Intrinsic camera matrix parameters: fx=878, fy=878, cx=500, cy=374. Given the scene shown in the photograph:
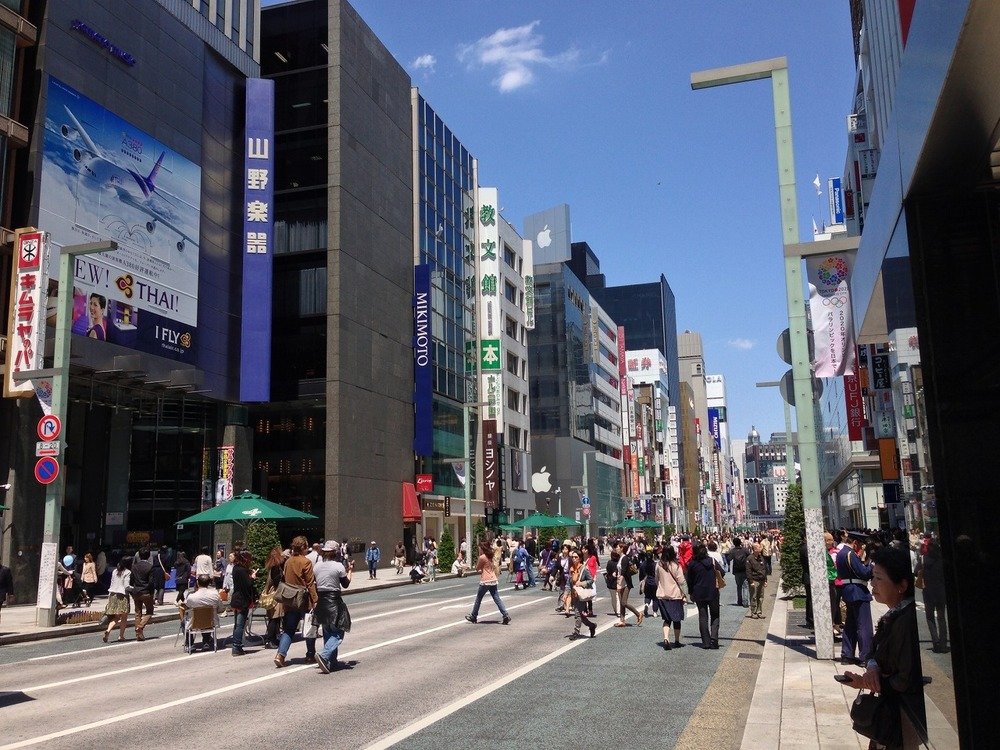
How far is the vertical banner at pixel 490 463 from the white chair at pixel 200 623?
1952 inches

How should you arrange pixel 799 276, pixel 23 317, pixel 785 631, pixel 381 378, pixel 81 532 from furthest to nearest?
pixel 381 378 < pixel 81 532 < pixel 23 317 < pixel 785 631 < pixel 799 276

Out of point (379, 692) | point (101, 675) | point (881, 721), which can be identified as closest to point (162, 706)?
point (379, 692)

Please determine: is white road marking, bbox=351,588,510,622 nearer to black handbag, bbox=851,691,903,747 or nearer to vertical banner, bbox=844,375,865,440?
black handbag, bbox=851,691,903,747

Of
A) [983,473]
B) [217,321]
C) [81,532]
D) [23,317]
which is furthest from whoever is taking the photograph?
[217,321]

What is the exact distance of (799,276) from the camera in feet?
46.0

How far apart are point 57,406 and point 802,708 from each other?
2011 cm

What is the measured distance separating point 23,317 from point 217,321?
1422 centimetres

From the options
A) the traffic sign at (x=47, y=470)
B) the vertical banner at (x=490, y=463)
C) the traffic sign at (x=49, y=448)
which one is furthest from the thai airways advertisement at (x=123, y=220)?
the vertical banner at (x=490, y=463)

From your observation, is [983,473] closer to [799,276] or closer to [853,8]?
[799,276]

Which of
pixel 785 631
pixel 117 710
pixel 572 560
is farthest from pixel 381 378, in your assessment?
pixel 117 710

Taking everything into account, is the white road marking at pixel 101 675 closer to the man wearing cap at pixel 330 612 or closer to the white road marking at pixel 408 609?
the man wearing cap at pixel 330 612

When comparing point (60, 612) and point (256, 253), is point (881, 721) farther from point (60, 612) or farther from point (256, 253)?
point (256, 253)

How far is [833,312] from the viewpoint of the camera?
31.3 feet

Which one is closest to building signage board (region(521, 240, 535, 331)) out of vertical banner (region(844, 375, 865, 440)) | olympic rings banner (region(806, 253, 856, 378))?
vertical banner (region(844, 375, 865, 440))
